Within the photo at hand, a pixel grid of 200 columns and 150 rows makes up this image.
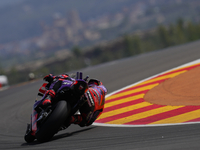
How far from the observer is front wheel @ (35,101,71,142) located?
5035 mm

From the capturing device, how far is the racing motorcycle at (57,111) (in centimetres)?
506

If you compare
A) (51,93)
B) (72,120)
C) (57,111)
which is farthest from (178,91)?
(57,111)

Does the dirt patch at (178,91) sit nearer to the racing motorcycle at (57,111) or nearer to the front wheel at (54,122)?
the racing motorcycle at (57,111)

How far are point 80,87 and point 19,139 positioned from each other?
1.64 meters

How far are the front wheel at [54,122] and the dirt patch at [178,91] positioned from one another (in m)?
2.96

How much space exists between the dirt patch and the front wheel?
2.96 meters

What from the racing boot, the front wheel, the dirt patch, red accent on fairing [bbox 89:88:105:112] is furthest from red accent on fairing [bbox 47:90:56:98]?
the dirt patch

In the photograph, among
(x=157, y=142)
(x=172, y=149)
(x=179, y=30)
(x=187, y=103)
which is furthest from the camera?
(x=179, y=30)

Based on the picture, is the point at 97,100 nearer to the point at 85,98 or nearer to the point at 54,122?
the point at 85,98

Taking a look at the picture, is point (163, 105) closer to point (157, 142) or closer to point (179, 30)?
point (157, 142)

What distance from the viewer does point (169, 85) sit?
30.0ft

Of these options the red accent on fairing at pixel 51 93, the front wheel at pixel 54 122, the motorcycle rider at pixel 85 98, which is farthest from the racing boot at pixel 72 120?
the red accent on fairing at pixel 51 93

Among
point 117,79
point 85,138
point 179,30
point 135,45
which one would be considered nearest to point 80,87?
point 85,138

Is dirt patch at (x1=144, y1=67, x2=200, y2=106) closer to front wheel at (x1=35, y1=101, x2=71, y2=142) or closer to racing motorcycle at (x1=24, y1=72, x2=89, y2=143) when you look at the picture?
racing motorcycle at (x1=24, y1=72, x2=89, y2=143)
